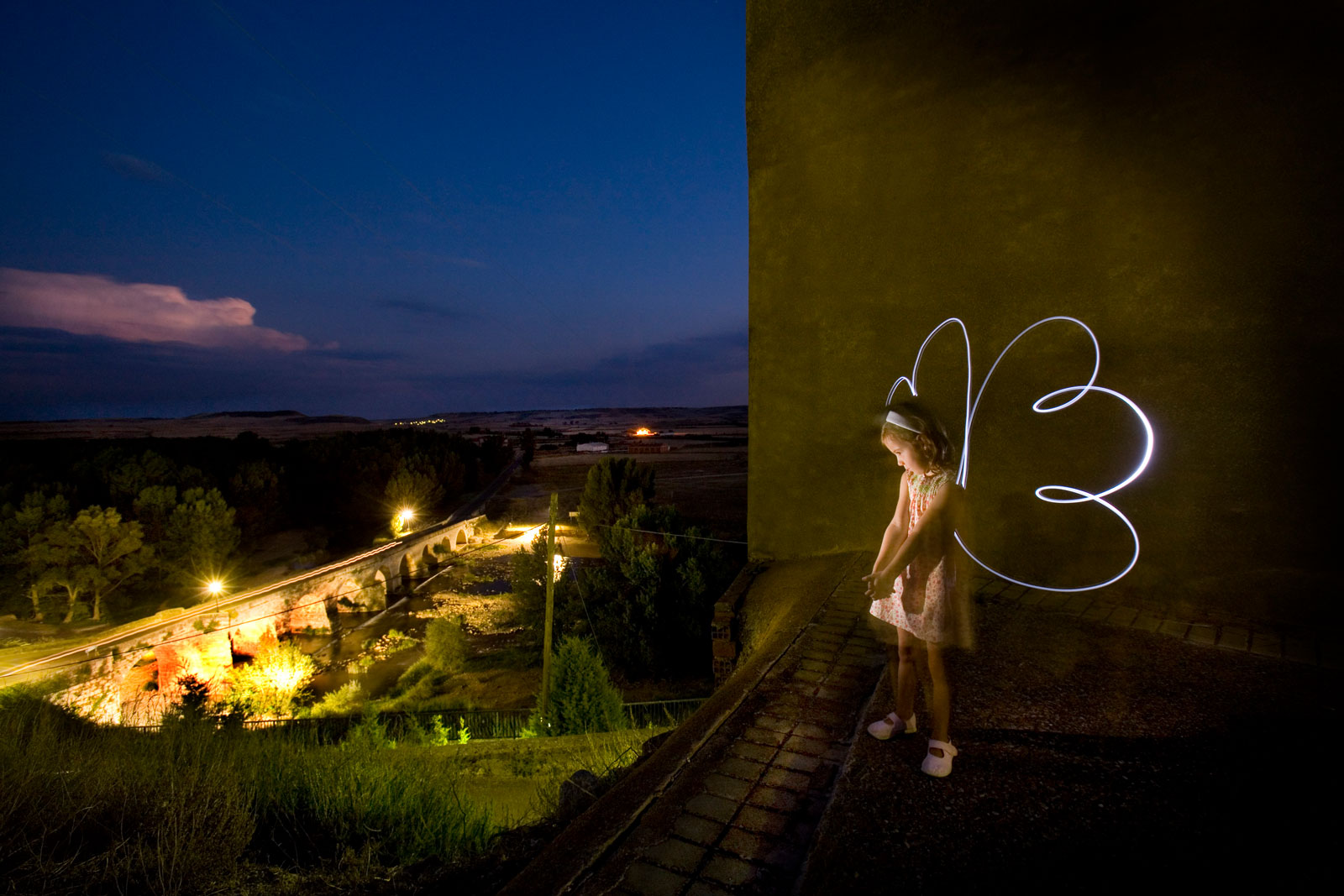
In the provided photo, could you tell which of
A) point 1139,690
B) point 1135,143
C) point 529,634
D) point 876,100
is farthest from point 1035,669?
point 529,634

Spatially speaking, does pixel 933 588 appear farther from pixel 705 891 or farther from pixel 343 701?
pixel 343 701

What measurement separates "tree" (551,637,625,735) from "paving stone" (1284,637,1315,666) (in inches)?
267

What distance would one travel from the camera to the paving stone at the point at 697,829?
2.16 meters

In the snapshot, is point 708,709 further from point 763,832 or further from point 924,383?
point 924,383

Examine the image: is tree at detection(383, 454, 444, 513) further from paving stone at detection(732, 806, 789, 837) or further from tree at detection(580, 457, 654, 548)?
paving stone at detection(732, 806, 789, 837)

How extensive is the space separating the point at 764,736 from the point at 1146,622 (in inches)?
124

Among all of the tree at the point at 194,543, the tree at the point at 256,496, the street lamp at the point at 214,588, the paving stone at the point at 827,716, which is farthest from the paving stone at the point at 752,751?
the tree at the point at 256,496

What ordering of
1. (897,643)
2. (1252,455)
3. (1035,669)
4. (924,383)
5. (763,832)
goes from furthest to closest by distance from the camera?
(924,383)
(1252,455)
(1035,669)
(897,643)
(763,832)

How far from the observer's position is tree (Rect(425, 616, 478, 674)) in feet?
63.6

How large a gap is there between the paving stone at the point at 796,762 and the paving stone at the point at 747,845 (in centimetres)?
46

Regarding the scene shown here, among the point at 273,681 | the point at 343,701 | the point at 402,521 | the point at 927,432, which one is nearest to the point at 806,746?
the point at 927,432

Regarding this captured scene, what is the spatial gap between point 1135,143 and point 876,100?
2.24m

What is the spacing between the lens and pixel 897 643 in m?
2.70

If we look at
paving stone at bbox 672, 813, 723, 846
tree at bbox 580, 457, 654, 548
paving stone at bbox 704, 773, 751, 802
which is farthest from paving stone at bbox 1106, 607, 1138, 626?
tree at bbox 580, 457, 654, 548
